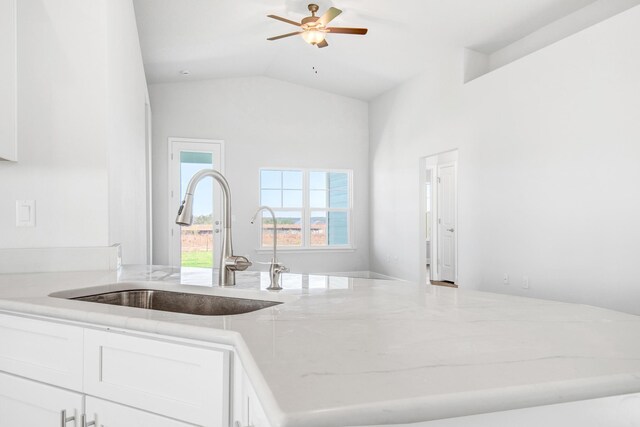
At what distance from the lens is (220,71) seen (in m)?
6.78

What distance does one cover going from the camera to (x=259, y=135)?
738 centimetres

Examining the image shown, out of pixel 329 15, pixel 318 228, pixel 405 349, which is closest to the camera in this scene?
pixel 405 349

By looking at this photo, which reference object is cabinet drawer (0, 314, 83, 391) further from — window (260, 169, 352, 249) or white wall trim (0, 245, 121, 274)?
window (260, 169, 352, 249)

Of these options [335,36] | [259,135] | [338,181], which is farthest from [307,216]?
[335,36]

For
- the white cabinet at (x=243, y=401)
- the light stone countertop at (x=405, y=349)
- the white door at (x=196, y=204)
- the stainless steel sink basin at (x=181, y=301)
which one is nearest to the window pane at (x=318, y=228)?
the white door at (x=196, y=204)

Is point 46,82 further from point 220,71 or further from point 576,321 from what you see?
point 220,71

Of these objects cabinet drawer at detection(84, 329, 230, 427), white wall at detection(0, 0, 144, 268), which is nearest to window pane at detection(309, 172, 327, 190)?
white wall at detection(0, 0, 144, 268)

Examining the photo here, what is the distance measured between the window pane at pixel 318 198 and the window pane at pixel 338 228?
0.23 metres

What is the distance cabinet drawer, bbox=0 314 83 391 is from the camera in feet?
3.97

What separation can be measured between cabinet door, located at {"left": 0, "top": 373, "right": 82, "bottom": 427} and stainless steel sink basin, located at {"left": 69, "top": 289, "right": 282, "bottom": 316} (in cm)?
34

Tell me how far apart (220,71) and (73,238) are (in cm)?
520

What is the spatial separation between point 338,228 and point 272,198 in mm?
1270

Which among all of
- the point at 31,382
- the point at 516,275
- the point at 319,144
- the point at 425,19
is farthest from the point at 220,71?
the point at 31,382

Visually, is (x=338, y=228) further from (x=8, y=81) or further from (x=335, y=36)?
(x=8, y=81)
